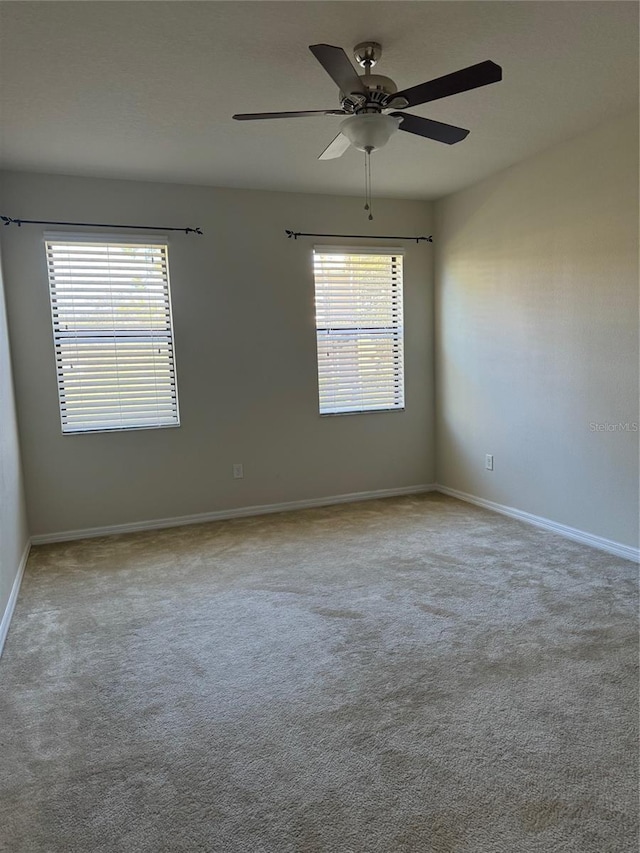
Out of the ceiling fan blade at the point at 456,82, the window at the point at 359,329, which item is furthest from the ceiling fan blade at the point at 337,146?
the window at the point at 359,329

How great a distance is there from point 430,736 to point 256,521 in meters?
2.74

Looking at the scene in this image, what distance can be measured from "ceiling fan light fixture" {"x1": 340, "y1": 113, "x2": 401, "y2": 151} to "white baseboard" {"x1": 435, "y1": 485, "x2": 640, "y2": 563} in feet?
9.16

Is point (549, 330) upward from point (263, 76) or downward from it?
downward

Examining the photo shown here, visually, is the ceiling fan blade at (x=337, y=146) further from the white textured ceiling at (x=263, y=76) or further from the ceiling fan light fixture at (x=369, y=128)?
the white textured ceiling at (x=263, y=76)

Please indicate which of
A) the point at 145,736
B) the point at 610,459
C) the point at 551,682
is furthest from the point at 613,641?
the point at 145,736

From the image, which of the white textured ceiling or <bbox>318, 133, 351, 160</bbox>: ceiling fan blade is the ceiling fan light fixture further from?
the white textured ceiling

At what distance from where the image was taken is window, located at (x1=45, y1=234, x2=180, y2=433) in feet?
13.0

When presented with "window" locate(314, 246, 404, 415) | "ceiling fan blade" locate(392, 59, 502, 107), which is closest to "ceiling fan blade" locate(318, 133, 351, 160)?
"ceiling fan blade" locate(392, 59, 502, 107)

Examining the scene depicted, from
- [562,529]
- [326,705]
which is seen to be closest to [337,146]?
[326,705]

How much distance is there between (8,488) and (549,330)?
3697mm

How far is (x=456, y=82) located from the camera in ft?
6.68

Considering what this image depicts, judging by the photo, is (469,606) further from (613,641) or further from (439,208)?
(439,208)

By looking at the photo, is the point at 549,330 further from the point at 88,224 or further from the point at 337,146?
the point at 88,224

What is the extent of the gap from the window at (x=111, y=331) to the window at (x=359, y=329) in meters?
1.32
